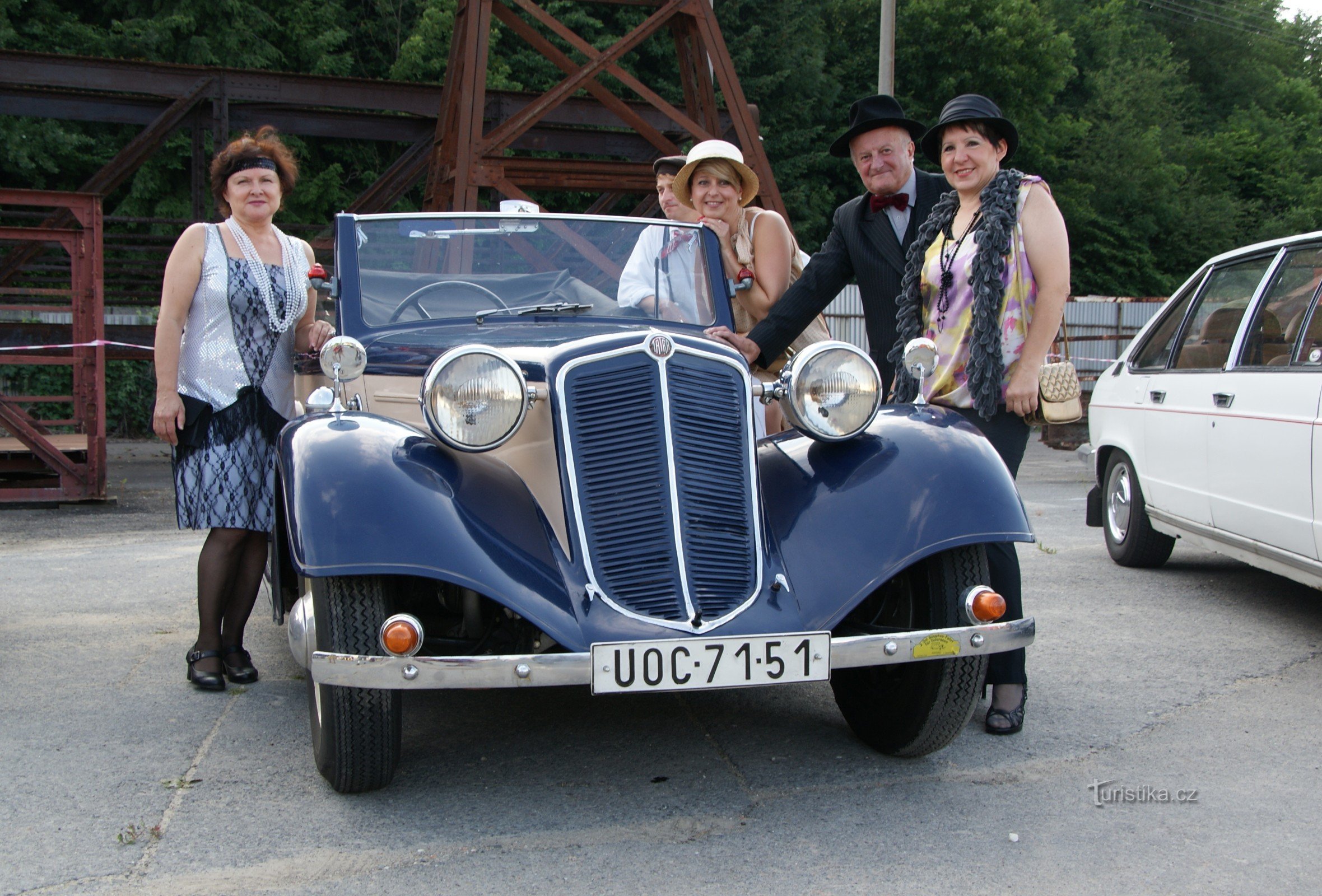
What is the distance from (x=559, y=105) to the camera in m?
12.0

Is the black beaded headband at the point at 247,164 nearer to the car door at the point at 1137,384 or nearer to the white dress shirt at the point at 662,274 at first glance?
the white dress shirt at the point at 662,274

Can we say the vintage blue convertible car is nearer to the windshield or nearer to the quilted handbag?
the quilted handbag

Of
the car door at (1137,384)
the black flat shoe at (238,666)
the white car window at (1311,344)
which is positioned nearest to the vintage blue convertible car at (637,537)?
the black flat shoe at (238,666)

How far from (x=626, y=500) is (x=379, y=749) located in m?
0.91

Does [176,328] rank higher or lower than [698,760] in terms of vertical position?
higher

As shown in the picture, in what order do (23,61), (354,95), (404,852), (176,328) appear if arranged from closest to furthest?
(404,852)
(176,328)
(23,61)
(354,95)

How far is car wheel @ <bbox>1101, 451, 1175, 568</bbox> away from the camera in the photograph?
6125 mm

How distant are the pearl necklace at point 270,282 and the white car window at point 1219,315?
4122 mm

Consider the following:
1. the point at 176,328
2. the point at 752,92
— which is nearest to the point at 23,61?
the point at 176,328

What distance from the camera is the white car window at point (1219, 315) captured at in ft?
17.2

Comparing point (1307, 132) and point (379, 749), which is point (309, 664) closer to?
point (379, 749)

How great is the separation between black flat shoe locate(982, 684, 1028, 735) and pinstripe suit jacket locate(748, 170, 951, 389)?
134 centimetres

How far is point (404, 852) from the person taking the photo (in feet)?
8.80

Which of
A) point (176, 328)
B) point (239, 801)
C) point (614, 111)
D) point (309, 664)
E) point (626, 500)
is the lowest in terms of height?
point (239, 801)
